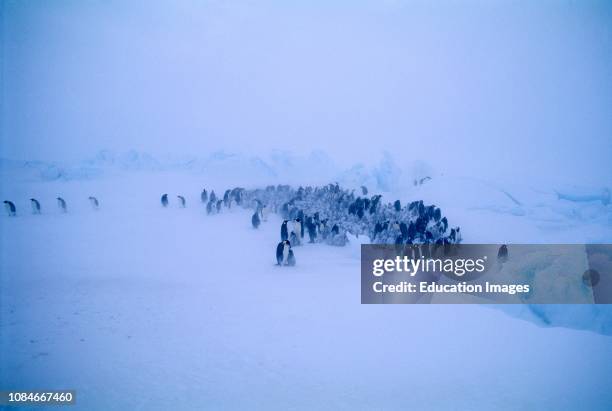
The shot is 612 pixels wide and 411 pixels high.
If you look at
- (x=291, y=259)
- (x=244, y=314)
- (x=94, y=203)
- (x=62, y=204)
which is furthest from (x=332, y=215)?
(x=62, y=204)

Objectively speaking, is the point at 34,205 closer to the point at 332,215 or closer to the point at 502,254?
the point at 332,215

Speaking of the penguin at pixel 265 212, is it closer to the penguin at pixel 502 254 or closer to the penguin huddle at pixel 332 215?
the penguin huddle at pixel 332 215

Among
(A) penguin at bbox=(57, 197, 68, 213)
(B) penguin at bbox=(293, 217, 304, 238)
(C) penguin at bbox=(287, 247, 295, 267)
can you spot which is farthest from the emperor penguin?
(A) penguin at bbox=(57, 197, 68, 213)

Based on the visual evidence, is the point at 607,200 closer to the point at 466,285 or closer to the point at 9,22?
the point at 466,285

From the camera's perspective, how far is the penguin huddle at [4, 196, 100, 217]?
81.8 inches

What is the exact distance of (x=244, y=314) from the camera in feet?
6.38

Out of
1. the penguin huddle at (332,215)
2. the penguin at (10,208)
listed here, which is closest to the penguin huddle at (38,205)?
the penguin at (10,208)

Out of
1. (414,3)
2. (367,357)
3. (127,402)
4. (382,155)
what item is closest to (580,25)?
(414,3)

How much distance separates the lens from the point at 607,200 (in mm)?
2191

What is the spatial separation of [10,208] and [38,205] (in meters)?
0.12
